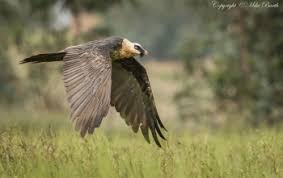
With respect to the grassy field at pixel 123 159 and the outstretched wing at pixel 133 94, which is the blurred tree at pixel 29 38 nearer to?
the outstretched wing at pixel 133 94

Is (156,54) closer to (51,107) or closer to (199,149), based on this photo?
(51,107)

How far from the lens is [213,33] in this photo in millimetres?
20594

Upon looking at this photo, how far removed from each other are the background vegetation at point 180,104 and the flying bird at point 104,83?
38 cm

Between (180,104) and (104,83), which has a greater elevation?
(104,83)

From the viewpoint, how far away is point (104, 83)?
7.13 meters

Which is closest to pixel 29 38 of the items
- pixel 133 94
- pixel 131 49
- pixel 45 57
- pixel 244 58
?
pixel 244 58

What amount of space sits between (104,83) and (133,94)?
188cm

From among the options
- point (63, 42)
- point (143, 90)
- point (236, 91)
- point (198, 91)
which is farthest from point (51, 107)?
point (143, 90)

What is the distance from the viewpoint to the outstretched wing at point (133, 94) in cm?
884

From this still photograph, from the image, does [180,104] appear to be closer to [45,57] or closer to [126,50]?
[126,50]

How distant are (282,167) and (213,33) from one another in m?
13.9

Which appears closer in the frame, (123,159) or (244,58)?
(123,159)

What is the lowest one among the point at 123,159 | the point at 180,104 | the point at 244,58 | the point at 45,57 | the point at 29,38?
the point at 180,104

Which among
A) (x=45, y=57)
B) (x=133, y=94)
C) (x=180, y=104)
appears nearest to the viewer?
(x=45, y=57)
